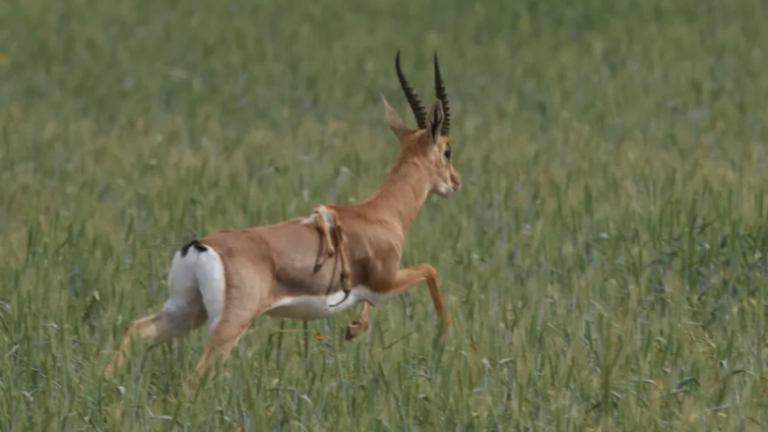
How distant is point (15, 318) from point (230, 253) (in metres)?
1.13

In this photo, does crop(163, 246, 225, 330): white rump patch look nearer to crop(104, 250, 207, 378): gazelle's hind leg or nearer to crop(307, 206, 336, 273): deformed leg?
crop(104, 250, 207, 378): gazelle's hind leg

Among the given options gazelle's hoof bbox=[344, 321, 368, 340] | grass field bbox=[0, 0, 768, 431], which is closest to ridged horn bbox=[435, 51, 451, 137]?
grass field bbox=[0, 0, 768, 431]

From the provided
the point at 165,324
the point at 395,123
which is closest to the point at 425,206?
the point at 395,123

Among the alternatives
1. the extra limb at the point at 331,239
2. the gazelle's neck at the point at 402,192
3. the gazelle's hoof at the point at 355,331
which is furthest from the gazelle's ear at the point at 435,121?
the gazelle's hoof at the point at 355,331

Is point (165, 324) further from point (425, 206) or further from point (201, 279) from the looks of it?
point (425, 206)

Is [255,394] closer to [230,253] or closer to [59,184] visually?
[230,253]

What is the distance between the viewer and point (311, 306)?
6.82m

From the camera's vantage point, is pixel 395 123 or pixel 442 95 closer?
pixel 442 95

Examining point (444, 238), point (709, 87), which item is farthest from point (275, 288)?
point (709, 87)

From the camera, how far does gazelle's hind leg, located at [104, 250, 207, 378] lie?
647 cm

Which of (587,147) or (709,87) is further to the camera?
(709,87)

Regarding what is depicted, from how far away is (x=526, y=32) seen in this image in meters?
18.6

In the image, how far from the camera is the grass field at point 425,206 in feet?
19.8

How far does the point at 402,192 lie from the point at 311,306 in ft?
3.49
